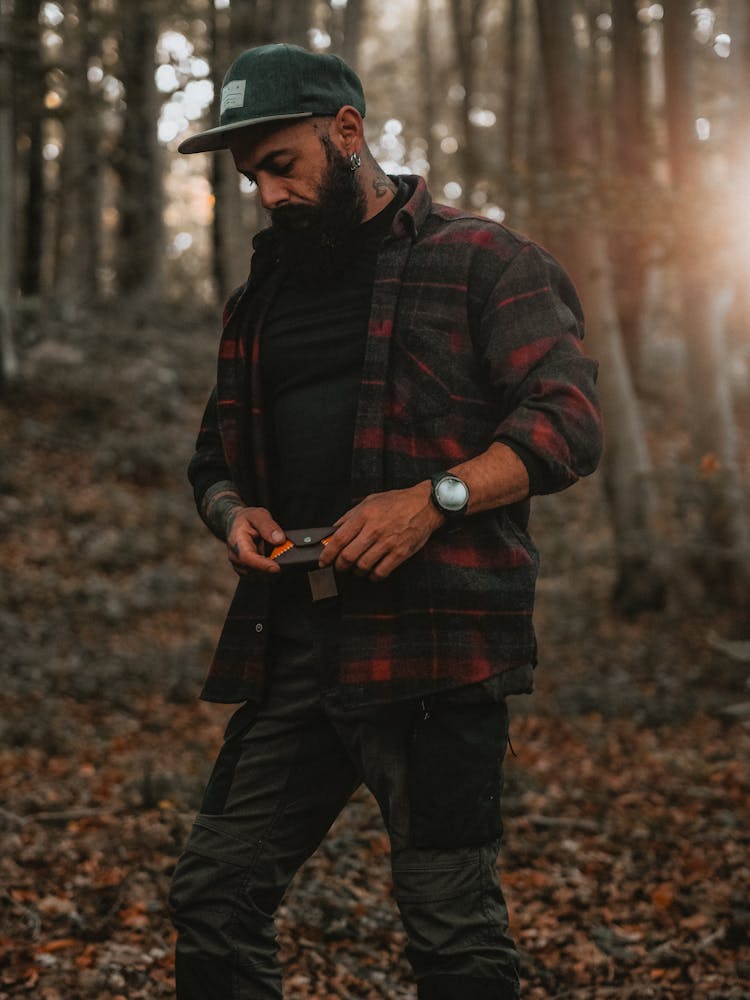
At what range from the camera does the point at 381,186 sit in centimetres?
298

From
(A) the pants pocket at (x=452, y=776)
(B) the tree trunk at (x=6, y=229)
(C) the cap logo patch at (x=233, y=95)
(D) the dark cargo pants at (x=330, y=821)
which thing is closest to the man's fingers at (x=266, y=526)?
(D) the dark cargo pants at (x=330, y=821)

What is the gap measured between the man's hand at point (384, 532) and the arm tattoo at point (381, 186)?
34.5 inches

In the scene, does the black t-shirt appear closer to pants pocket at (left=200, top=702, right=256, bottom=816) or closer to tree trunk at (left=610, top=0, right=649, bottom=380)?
pants pocket at (left=200, top=702, right=256, bottom=816)

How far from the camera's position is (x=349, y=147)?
2.84m

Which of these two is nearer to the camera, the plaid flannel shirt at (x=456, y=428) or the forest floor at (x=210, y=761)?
the plaid flannel shirt at (x=456, y=428)

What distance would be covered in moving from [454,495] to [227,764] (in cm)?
95

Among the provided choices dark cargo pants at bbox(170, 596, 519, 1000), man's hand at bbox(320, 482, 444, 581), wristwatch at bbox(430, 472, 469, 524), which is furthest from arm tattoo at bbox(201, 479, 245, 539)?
wristwatch at bbox(430, 472, 469, 524)

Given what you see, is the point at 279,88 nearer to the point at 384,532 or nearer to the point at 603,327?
the point at 384,532

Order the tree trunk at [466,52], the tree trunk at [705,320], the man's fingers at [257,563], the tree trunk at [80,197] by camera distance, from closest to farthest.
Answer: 1. the man's fingers at [257,563]
2. the tree trunk at [705,320]
3. the tree trunk at [80,197]
4. the tree trunk at [466,52]

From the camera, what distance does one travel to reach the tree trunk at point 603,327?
1110cm

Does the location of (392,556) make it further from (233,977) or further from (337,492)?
(233,977)

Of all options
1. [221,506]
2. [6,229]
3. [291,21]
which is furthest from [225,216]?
[221,506]

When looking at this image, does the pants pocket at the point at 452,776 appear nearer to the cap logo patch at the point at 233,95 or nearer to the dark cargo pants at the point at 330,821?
the dark cargo pants at the point at 330,821

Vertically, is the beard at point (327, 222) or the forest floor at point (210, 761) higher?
the beard at point (327, 222)
